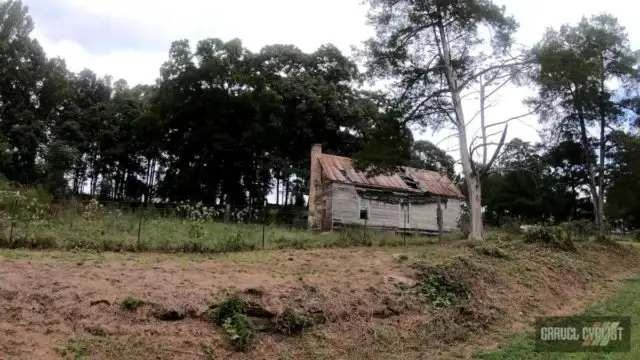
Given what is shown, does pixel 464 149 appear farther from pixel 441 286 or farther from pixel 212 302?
pixel 212 302

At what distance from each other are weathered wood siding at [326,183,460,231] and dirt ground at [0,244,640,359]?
55.9ft

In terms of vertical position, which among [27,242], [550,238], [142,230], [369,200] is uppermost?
[369,200]

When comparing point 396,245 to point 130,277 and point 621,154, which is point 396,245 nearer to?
point 130,277

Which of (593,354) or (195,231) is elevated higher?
(195,231)

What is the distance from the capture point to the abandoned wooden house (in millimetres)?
27453

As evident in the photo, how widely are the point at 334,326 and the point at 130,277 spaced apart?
301 centimetres

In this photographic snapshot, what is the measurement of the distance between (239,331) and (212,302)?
0.67 m

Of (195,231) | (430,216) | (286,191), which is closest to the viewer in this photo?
(195,231)

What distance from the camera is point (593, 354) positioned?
5.91 metres

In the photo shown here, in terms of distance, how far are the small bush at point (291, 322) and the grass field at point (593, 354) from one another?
2.25 metres

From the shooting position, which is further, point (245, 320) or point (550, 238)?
point (550, 238)

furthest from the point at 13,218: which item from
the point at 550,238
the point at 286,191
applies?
the point at 286,191

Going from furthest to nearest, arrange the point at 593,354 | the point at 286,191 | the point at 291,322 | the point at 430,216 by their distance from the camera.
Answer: the point at 286,191
the point at 430,216
the point at 291,322
the point at 593,354

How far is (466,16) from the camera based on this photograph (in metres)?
16.5
